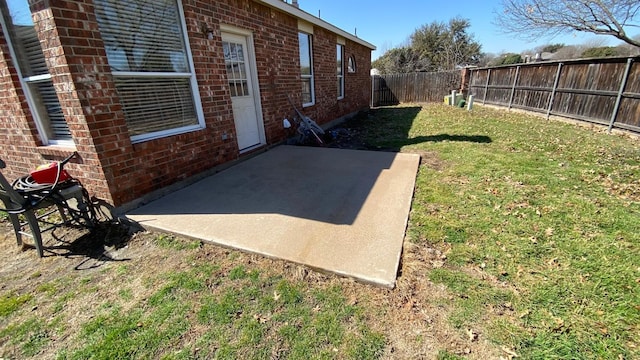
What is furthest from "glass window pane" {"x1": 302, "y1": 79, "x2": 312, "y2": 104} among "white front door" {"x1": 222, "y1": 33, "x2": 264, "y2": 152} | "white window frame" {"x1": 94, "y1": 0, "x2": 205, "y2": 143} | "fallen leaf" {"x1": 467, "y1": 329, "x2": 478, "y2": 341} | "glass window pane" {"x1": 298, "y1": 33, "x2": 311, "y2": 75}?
"fallen leaf" {"x1": 467, "y1": 329, "x2": 478, "y2": 341}

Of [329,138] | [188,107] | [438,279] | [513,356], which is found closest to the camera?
[513,356]

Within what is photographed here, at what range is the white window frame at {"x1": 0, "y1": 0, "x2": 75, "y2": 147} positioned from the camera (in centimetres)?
314

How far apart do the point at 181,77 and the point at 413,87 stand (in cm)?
1686

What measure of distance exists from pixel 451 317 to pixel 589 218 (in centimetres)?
242

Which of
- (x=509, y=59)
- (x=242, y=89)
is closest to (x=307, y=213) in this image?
(x=242, y=89)

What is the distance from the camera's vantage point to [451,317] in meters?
1.85

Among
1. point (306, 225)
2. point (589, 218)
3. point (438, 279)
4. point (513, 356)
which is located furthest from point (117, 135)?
point (589, 218)

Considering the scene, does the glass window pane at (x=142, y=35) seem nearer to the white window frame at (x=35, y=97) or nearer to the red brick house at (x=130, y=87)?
the red brick house at (x=130, y=87)

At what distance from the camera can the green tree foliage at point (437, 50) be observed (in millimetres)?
28953

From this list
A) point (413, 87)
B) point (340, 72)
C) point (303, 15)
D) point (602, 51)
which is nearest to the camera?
point (303, 15)

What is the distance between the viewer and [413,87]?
17938 mm

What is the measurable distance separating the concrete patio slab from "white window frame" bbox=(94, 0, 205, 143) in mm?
811

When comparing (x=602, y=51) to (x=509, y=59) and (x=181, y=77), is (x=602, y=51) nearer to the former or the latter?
(x=509, y=59)

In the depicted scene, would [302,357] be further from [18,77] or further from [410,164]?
[18,77]
